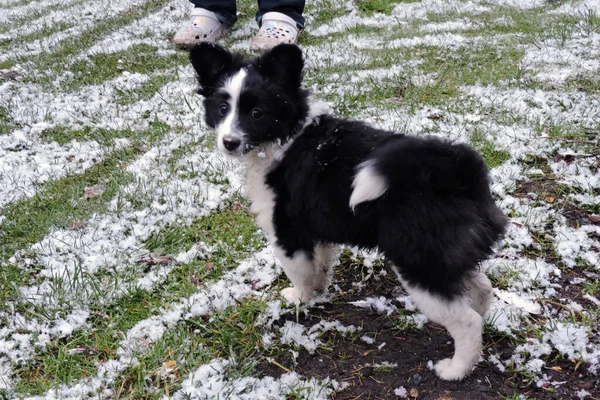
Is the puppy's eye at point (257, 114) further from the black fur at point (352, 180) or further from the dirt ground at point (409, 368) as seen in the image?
the dirt ground at point (409, 368)

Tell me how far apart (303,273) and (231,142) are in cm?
88

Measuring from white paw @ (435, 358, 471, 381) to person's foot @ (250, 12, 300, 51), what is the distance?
515 centimetres

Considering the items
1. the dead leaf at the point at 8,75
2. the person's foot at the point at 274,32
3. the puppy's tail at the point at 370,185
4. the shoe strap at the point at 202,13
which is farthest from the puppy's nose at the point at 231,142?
the shoe strap at the point at 202,13

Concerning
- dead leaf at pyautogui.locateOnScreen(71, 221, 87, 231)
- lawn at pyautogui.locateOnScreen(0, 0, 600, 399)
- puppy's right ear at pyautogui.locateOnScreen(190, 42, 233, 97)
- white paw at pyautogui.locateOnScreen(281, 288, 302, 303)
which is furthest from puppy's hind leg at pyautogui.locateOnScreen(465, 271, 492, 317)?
dead leaf at pyautogui.locateOnScreen(71, 221, 87, 231)

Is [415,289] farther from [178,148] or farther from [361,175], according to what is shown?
[178,148]

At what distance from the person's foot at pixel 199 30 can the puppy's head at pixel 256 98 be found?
4.75 m

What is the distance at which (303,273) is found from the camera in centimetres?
292

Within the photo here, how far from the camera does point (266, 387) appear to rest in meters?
2.56

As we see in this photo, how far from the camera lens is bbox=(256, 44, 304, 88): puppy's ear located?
2.74 m

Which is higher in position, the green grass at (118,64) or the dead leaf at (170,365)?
the dead leaf at (170,365)

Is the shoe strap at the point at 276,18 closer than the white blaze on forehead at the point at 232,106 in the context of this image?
No

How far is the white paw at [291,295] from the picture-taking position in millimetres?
3100

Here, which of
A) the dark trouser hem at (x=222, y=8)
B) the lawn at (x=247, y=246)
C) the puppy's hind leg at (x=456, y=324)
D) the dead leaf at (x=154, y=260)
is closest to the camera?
the puppy's hind leg at (x=456, y=324)

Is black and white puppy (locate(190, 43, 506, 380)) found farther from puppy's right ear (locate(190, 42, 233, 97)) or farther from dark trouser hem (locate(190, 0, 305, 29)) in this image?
dark trouser hem (locate(190, 0, 305, 29))
